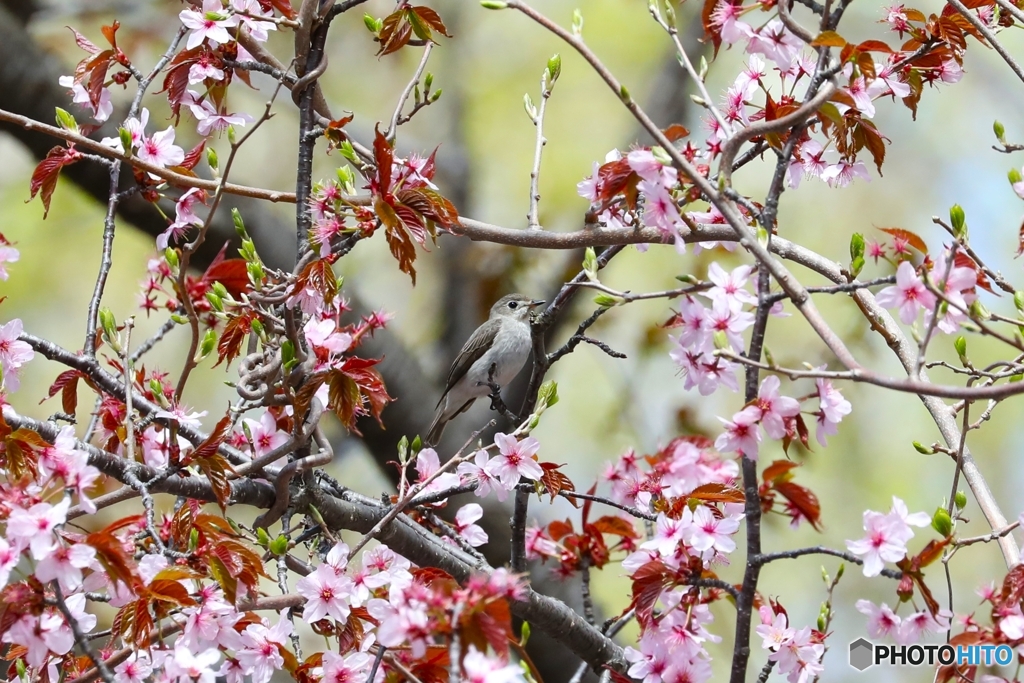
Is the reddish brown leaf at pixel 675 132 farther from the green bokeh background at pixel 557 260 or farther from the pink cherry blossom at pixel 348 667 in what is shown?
the green bokeh background at pixel 557 260

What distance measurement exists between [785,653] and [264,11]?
228cm

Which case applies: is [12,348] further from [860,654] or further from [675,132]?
[860,654]

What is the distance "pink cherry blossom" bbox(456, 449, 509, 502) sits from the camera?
2555 millimetres

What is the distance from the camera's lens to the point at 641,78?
Result: 9500mm

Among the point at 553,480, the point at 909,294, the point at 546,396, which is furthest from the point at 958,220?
the point at 553,480

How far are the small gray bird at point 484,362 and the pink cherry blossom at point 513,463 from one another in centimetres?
286

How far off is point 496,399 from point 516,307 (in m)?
1.94

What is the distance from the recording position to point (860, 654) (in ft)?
9.23

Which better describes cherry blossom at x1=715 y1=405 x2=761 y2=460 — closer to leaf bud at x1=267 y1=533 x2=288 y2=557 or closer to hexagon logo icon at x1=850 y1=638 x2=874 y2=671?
leaf bud at x1=267 y1=533 x2=288 y2=557

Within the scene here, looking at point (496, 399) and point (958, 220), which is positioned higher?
point (958, 220)

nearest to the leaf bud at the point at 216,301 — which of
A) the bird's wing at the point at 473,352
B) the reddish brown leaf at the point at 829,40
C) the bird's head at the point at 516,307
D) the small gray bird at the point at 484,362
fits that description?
the reddish brown leaf at the point at 829,40

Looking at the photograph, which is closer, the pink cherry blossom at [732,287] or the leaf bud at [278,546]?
the pink cherry blossom at [732,287]

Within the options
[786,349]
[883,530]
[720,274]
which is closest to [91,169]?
[720,274]

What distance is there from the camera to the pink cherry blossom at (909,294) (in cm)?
178
